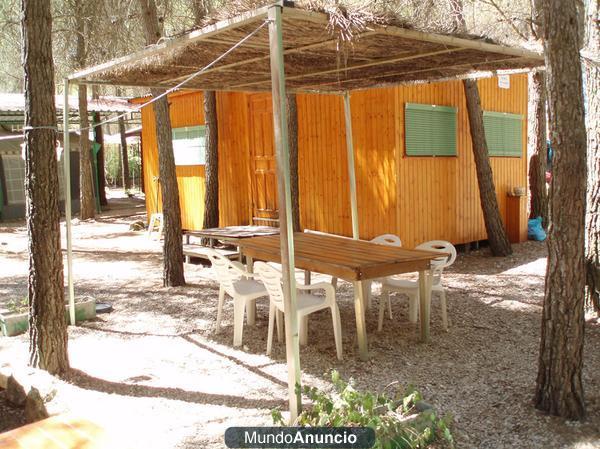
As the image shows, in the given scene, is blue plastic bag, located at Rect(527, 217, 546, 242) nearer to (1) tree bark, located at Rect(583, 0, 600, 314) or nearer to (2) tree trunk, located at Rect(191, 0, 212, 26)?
(1) tree bark, located at Rect(583, 0, 600, 314)

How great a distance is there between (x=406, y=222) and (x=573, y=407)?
5.22 meters

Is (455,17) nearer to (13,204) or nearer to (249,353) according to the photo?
(249,353)

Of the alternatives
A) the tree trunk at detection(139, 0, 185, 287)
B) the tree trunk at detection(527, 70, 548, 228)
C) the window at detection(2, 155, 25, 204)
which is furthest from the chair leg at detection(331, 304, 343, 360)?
the window at detection(2, 155, 25, 204)

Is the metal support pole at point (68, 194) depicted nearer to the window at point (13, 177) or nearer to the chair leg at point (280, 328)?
the chair leg at point (280, 328)

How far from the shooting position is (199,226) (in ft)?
38.1

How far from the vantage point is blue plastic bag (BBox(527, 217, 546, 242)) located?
10.4m

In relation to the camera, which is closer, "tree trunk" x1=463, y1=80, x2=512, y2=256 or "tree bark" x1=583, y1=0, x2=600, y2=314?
"tree bark" x1=583, y1=0, x2=600, y2=314

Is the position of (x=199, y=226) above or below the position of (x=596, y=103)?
below

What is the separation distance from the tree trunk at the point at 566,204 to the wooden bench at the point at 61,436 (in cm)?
244

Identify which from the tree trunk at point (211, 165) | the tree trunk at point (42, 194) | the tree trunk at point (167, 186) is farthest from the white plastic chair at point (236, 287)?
the tree trunk at point (211, 165)

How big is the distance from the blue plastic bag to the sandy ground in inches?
112

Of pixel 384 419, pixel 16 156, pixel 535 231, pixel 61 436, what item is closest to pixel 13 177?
pixel 16 156

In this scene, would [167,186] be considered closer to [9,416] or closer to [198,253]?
[198,253]

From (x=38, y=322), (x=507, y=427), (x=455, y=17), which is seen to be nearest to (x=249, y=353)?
(x=38, y=322)
